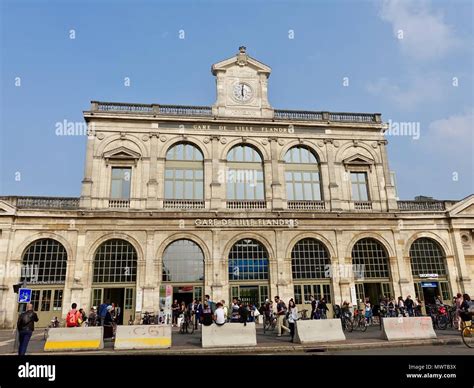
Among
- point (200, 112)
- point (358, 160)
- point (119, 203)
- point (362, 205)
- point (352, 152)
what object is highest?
point (200, 112)

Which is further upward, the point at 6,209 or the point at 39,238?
the point at 6,209

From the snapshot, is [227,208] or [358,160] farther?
[358,160]

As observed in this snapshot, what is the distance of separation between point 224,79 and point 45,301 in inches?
803

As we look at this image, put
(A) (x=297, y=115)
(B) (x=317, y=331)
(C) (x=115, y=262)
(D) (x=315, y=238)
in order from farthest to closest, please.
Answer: (A) (x=297, y=115), (D) (x=315, y=238), (C) (x=115, y=262), (B) (x=317, y=331)

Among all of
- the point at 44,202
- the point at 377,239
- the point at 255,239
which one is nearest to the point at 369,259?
the point at 377,239

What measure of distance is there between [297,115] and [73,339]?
74.1 feet

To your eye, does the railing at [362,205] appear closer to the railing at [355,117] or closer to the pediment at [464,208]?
the pediment at [464,208]

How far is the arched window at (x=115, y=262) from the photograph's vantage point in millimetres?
22938

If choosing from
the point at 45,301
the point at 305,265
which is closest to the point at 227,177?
the point at 305,265

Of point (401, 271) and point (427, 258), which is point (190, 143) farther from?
point (427, 258)

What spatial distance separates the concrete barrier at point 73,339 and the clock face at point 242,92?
20.6 m

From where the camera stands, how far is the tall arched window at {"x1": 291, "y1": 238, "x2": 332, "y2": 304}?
2436 centimetres

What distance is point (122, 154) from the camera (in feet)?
83.0
